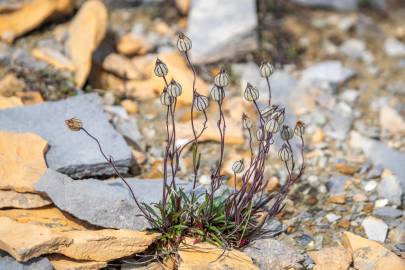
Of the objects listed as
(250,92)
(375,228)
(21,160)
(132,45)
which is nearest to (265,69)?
(250,92)

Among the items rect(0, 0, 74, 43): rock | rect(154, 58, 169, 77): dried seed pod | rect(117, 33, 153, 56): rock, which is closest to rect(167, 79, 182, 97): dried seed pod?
rect(154, 58, 169, 77): dried seed pod

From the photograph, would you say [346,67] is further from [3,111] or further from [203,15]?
[3,111]

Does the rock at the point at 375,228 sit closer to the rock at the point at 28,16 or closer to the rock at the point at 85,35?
the rock at the point at 85,35

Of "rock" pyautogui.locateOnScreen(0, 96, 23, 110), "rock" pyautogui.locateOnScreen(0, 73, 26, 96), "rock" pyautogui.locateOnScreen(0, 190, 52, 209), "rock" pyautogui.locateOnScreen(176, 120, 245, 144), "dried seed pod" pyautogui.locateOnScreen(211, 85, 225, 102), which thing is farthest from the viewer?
"rock" pyautogui.locateOnScreen(0, 73, 26, 96)

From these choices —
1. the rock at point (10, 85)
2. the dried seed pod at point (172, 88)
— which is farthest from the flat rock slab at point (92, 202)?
the rock at point (10, 85)

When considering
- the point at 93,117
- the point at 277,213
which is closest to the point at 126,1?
the point at 93,117

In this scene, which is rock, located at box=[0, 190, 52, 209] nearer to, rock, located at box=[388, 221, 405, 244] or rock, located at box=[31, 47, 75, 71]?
rock, located at box=[31, 47, 75, 71]
